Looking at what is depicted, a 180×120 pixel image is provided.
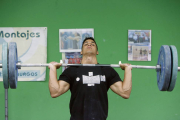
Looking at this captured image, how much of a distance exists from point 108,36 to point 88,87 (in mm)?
846

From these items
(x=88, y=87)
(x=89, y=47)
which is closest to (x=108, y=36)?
(x=89, y=47)

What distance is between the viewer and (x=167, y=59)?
52.1 inches

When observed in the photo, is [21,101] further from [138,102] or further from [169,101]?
[169,101]

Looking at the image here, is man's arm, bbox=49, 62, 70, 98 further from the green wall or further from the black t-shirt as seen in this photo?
the green wall

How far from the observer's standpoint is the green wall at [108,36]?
2076mm

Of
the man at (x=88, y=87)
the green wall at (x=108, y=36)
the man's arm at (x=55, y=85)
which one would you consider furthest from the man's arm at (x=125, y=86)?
the green wall at (x=108, y=36)

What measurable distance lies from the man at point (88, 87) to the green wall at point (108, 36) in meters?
0.63

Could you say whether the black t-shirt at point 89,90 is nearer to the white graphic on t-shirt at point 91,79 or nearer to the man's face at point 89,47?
the white graphic on t-shirt at point 91,79

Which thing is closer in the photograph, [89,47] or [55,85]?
[55,85]

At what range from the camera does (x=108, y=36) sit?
2.08 metres

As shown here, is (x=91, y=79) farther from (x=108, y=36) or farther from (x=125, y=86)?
(x=108, y=36)

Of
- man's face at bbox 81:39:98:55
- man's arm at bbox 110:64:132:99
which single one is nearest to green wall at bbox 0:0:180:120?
man's face at bbox 81:39:98:55

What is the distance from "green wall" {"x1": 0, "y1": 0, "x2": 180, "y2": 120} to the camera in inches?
81.7

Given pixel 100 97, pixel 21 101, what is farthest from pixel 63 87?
pixel 21 101
